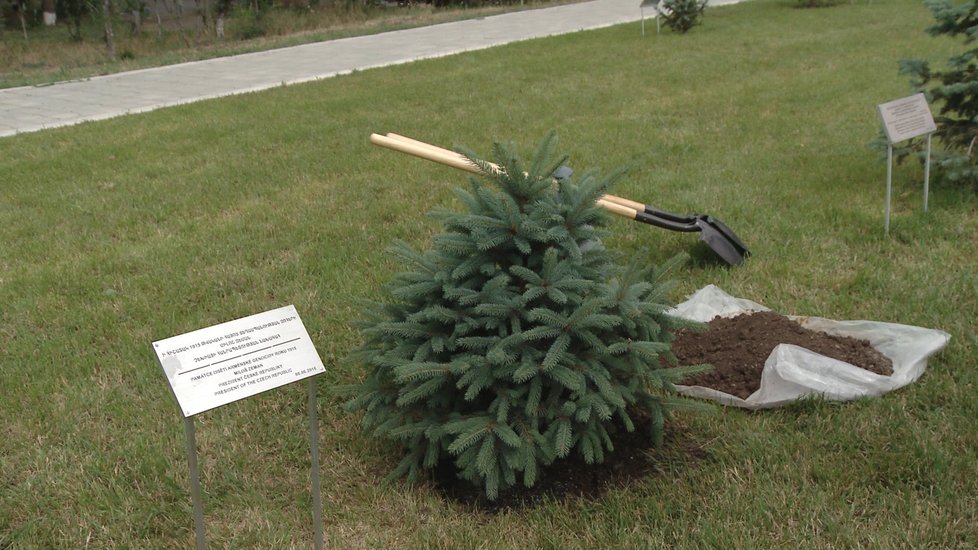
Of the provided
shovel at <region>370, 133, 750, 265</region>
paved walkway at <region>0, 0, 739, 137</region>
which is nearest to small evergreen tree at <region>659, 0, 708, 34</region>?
paved walkway at <region>0, 0, 739, 137</region>

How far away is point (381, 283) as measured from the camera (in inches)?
176

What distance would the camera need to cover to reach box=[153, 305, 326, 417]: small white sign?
205 centimetres

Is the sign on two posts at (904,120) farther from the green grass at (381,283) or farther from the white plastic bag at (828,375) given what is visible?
the white plastic bag at (828,375)

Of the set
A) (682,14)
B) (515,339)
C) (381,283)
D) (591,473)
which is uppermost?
(682,14)

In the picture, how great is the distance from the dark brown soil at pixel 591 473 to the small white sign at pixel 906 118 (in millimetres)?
2735

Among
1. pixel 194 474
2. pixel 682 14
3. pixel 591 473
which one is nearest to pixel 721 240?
pixel 591 473

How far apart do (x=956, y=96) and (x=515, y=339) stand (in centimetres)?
447

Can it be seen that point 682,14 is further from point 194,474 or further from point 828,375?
point 194,474

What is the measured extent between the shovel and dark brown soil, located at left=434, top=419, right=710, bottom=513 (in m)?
1.58

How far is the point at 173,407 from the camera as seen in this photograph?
345 cm

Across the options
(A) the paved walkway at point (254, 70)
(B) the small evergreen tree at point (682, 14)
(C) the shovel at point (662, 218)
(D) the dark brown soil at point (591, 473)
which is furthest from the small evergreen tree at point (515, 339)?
(B) the small evergreen tree at point (682, 14)

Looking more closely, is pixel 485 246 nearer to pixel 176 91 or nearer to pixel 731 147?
pixel 731 147

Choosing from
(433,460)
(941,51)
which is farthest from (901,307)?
(941,51)

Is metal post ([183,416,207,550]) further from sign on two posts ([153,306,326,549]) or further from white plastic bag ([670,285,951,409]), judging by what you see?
white plastic bag ([670,285,951,409])
